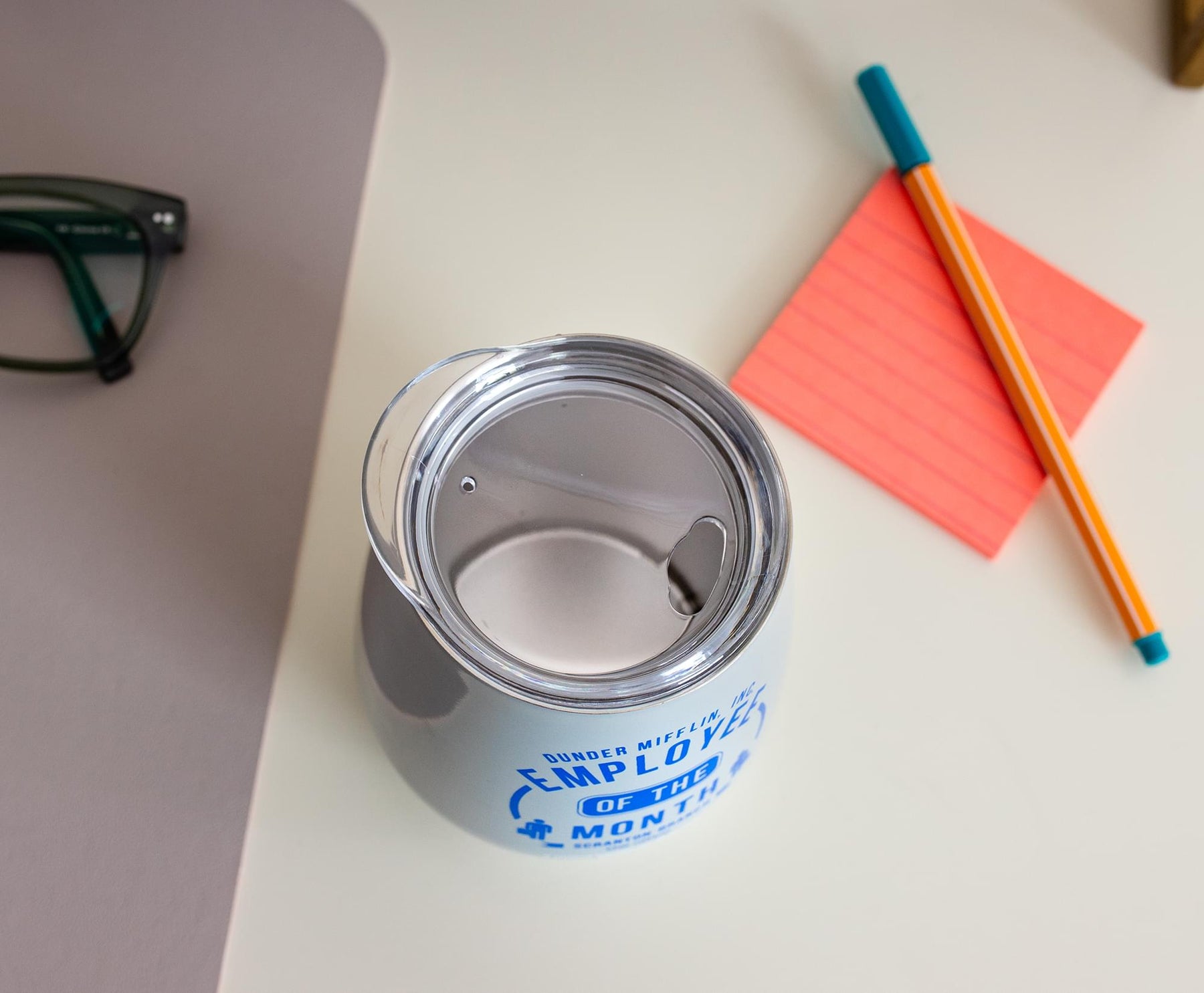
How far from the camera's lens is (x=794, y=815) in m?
0.46

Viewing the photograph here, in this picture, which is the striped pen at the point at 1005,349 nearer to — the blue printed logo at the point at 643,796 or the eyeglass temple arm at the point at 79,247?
the blue printed logo at the point at 643,796

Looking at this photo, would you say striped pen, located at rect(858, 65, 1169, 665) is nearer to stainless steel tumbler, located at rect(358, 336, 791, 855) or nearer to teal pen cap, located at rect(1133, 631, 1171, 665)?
teal pen cap, located at rect(1133, 631, 1171, 665)

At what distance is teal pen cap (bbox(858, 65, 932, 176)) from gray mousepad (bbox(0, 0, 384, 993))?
26 cm

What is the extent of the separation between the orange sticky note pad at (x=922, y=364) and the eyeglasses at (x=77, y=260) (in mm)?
291

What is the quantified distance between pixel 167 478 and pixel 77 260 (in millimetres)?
128

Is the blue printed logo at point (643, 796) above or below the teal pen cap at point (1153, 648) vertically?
below

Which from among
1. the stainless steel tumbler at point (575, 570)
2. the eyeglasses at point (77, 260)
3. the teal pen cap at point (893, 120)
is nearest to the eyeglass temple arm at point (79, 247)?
the eyeglasses at point (77, 260)

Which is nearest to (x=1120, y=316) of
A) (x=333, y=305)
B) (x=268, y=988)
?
(x=333, y=305)

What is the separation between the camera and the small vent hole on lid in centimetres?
36

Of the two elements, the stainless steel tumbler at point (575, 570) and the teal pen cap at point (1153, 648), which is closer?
the stainless steel tumbler at point (575, 570)

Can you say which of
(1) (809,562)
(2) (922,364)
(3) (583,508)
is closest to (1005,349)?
(2) (922,364)

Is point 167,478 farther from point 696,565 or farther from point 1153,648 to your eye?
point 1153,648

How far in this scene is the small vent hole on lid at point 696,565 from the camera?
0.36 metres

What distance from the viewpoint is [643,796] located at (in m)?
0.38
